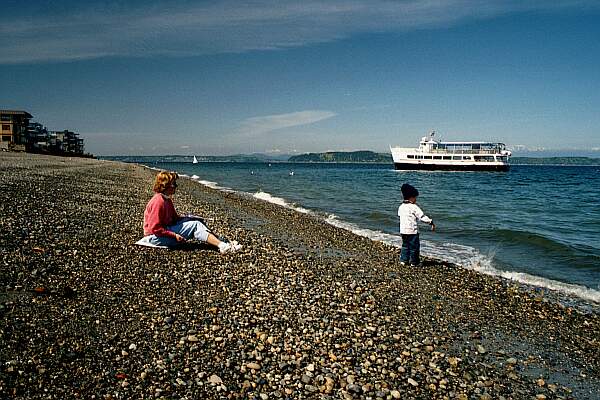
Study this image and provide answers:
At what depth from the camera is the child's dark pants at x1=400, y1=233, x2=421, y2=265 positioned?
10.7m

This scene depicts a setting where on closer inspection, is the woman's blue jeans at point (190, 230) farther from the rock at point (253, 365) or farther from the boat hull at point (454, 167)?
the boat hull at point (454, 167)

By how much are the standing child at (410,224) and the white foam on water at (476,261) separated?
225cm

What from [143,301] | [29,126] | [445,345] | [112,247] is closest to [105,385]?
[143,301]

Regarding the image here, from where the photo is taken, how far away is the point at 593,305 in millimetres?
9133

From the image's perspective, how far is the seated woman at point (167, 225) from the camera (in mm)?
9594

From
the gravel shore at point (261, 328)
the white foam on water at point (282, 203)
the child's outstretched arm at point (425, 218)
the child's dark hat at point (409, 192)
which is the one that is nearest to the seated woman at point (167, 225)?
the gravel shore at point (261, 328)

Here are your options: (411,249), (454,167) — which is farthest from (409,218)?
(454,167)

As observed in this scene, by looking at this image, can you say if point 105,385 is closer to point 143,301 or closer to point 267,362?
point 267,362

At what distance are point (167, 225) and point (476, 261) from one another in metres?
9.36

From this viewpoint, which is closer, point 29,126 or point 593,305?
point 593,305

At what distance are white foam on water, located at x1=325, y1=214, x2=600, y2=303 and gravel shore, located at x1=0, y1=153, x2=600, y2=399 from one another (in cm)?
111

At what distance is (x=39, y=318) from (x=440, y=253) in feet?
38.7

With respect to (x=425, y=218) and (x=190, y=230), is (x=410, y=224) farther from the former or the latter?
(x=190, y=230)

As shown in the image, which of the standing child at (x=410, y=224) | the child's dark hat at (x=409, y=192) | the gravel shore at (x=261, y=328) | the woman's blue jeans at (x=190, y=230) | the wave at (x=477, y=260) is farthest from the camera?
the child's dark hat at (x=409, y=192)
